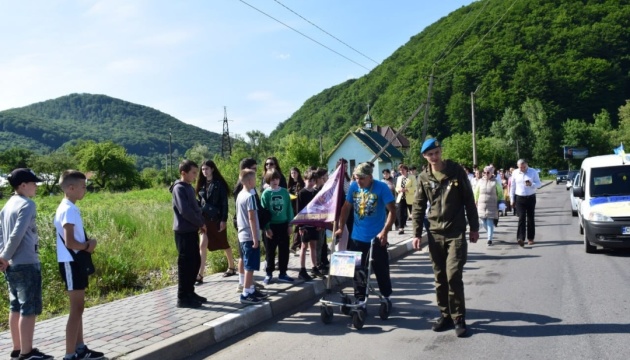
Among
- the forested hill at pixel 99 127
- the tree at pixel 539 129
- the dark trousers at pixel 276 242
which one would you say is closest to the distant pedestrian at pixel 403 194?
the dark trousers at pixel 276 242

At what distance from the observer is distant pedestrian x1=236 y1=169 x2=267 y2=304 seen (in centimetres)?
657

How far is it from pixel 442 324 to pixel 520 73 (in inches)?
3617

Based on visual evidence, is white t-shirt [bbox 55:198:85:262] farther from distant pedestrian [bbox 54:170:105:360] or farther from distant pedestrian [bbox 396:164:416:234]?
distant pedestrian [bbox 396:164:416:234]

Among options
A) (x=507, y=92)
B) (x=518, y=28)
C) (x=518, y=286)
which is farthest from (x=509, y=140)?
(x=518, y=286)

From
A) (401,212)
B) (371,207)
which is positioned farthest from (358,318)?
(401,212)

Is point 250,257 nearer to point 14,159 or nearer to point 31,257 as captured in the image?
point 31,257

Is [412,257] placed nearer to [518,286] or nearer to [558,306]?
[518,286]

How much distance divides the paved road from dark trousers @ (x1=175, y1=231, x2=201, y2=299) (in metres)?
1.16

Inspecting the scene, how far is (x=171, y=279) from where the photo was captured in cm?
894

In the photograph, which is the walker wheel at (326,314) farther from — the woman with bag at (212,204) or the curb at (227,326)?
the woman with bag at (212,204)

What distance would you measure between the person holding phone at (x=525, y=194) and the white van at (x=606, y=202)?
0.92 m

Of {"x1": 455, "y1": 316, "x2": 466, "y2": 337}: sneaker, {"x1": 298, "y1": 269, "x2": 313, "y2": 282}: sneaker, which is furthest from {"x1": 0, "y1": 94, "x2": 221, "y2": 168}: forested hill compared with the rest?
{"x1": 455, "y1": 316, "x2": 466, "y2": 337}: sneaker

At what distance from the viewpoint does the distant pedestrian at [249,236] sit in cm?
657

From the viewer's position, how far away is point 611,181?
1041 centimetres
